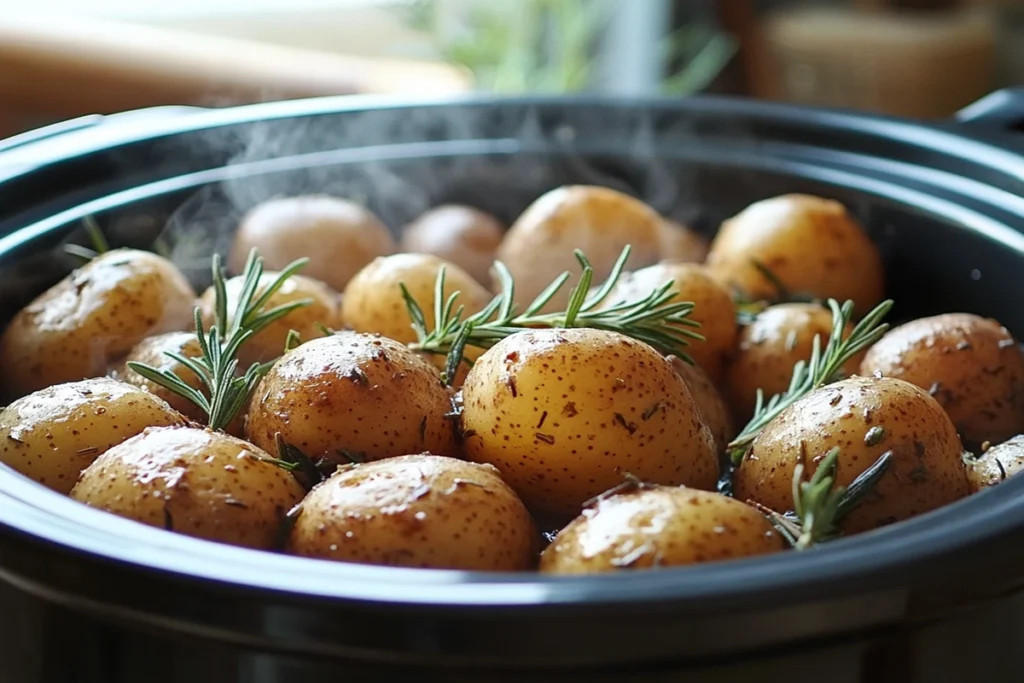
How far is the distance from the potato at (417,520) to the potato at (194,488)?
0.08 feet

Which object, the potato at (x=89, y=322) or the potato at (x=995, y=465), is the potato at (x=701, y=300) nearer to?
the potato at (x=995, y=465)

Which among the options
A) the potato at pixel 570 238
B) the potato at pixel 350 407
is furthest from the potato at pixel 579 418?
the potato at pixel 570 238

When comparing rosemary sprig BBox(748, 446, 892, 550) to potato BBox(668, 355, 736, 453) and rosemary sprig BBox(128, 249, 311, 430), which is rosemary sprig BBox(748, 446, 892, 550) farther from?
rosemary sprig BBox(128, 249, 311, 430)

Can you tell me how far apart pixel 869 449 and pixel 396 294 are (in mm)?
388

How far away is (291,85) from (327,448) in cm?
109

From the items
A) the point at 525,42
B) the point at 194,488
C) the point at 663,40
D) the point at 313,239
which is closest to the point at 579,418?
the point at 194,488

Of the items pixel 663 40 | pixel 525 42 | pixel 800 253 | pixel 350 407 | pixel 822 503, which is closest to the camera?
pixel 822 503

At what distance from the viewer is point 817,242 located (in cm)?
104

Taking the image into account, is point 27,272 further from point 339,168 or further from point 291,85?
point 291,85

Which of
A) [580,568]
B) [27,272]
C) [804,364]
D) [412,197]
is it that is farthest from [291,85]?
[580,568]

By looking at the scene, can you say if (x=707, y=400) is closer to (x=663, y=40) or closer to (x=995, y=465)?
(x=995, y=465)

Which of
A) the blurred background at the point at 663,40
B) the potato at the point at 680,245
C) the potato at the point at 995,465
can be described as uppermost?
the blurred background at the point at 663,40

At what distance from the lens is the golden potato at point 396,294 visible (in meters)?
0.90

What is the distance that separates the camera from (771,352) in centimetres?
91
